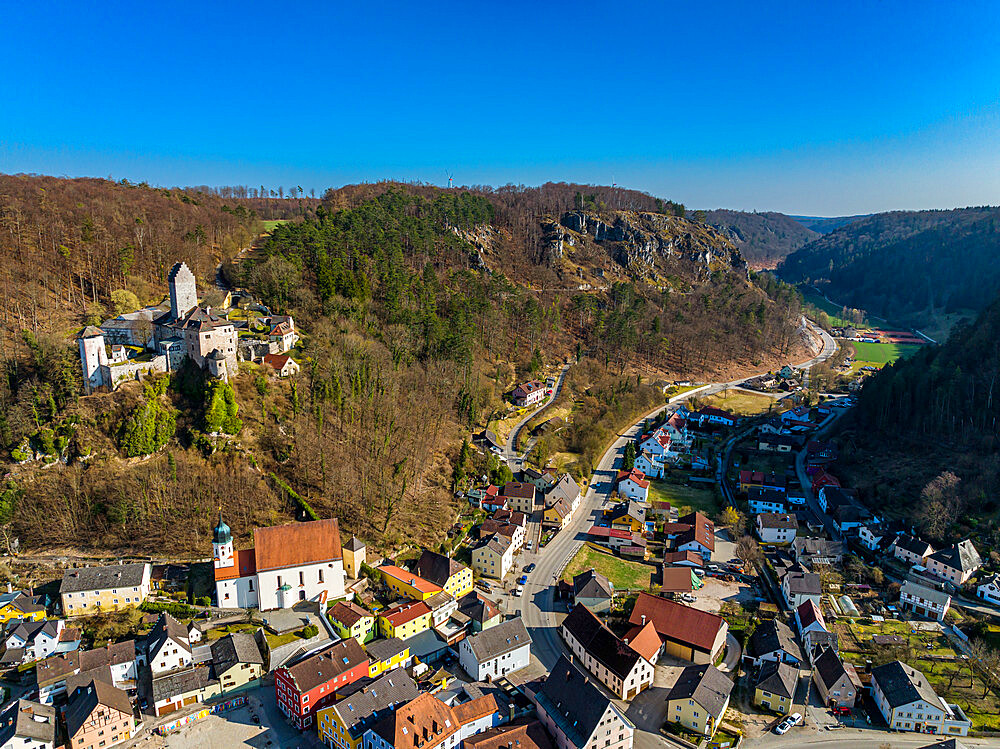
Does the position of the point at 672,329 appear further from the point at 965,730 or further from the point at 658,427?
the point at 965,730

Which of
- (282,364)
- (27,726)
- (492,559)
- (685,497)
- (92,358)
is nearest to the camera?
(27,726)

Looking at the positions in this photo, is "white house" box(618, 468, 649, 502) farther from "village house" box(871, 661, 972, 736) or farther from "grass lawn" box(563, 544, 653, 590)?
"village house" box(871, 661, 972, 736)

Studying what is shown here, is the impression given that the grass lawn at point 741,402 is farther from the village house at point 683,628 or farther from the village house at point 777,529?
the village house at point 683,628

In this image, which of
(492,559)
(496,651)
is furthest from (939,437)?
(496,651)

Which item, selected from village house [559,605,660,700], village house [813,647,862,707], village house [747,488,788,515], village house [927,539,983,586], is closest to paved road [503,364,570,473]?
village house [747,488,788,515]

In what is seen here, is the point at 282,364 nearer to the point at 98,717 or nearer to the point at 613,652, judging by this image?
the point at 98,717

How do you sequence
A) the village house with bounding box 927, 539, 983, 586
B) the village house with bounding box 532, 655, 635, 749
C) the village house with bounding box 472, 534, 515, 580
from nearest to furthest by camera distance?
1. the village house with bounding box 532, 655, 635, 749
2. the village house with bounding box 927, 539, 983, 586
3. the village house with bounding box 472, 534, 515, 580
